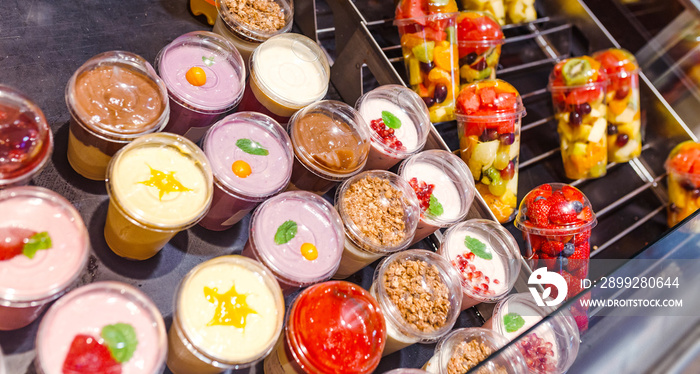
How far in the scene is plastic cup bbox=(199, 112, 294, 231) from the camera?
1871 millimetres

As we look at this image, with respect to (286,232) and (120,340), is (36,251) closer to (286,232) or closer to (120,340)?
(120,340)

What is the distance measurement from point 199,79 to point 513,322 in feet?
4.80

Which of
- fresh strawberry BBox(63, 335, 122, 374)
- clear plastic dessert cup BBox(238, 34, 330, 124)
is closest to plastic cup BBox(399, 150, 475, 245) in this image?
clear plastic dessert cup BBox(238, 34, 330, 124)

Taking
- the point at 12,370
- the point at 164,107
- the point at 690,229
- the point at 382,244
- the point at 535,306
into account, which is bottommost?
the point at 12,370

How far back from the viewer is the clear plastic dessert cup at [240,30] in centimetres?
225

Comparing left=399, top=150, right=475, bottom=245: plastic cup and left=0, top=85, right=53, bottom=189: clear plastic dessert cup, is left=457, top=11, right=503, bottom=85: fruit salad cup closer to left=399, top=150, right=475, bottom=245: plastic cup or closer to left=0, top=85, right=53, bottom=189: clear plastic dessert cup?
left=399, top=150, right=475, bottom=245: plastic cup

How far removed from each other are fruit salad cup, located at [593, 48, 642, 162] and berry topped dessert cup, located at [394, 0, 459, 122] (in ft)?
2.86

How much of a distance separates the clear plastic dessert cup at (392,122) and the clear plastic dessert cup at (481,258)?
394mm

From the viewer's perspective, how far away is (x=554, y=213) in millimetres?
2350

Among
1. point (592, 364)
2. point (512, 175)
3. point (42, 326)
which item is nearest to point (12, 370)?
point (42, 326)

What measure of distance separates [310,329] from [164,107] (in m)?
0.88

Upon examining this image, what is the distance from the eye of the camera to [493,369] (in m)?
1.69

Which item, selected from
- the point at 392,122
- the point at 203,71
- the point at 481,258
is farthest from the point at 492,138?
the point at 203,71

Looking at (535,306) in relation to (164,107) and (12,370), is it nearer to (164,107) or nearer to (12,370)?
(164,107)
